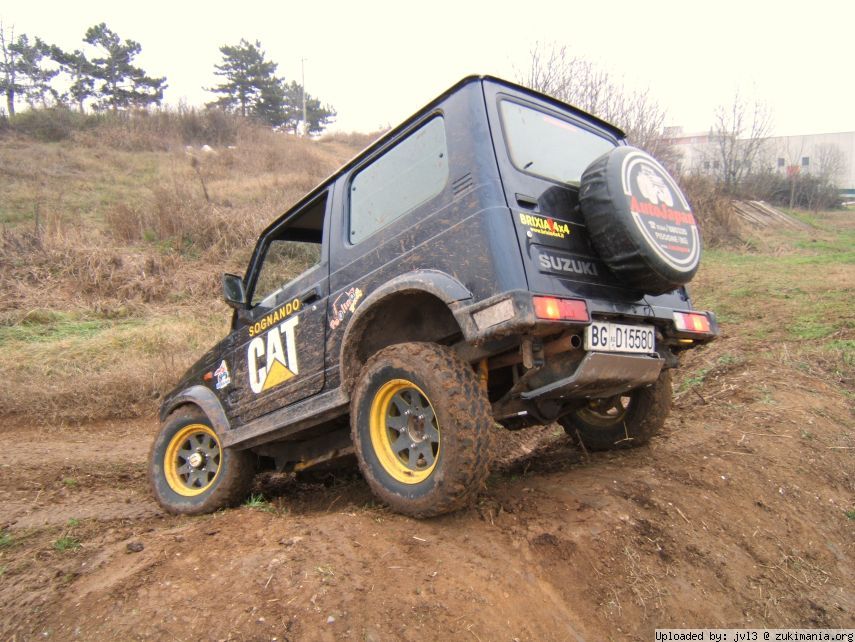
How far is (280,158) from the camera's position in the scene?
2148 cm

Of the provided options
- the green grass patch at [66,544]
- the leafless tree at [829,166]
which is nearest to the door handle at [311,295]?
the green grass patch at [66,544]

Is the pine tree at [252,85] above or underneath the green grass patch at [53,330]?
above

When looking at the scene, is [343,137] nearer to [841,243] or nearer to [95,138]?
[95,138]

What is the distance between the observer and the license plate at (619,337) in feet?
8.08

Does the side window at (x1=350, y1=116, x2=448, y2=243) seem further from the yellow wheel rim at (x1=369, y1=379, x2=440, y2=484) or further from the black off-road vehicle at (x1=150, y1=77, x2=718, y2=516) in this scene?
the yellow wheel rim at (x1=369, y1=379, x2=440, y2=484)

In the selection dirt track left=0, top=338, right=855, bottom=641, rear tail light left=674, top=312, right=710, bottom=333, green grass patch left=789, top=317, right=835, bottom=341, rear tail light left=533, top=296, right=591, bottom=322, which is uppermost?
rear tail light left=533, top=296, right=591, bottom=322

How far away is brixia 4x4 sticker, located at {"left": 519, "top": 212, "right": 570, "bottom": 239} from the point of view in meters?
2.49

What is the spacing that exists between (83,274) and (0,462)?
6096 millimetres

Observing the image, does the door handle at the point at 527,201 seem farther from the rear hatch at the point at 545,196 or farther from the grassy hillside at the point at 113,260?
the grassy hillside at the point at 113,260

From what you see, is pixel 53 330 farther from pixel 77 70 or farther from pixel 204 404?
pixel 77 70

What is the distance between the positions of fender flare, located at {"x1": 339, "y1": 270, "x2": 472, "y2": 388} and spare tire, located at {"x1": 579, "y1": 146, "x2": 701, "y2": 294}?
28.0 inches

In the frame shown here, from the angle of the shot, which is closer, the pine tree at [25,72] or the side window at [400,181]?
the side window at [400,181]

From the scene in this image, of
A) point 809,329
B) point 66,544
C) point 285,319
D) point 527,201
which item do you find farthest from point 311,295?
point 809,329

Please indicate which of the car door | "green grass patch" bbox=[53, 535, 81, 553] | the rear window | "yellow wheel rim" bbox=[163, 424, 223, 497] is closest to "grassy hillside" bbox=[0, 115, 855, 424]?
the rear window
